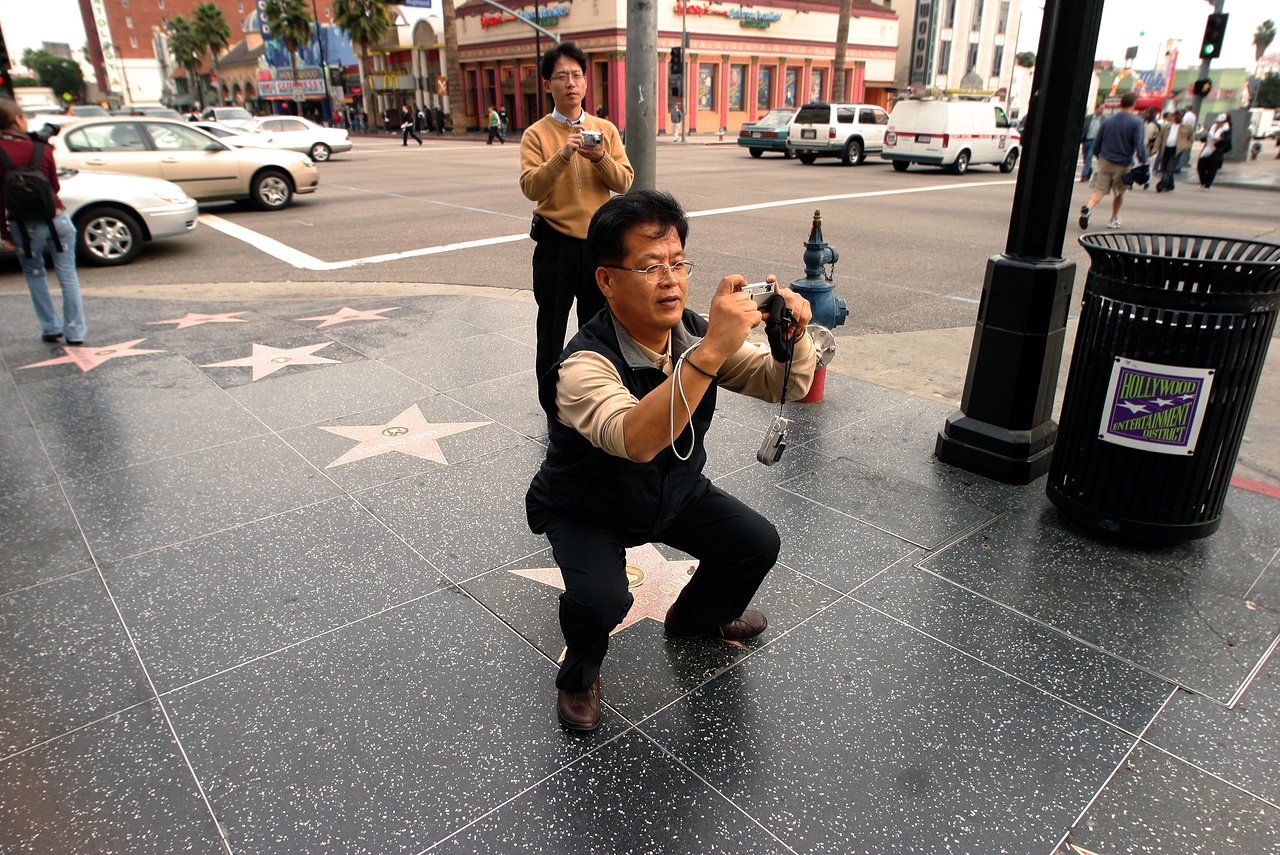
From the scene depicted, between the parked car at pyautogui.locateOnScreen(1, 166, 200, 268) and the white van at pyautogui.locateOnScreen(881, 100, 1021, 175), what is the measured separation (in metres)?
17.9

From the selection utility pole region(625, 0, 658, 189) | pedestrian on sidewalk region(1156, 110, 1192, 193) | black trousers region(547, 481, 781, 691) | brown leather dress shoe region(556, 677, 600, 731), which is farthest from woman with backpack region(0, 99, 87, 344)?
pedestrian on sidewalk region(1156, 110, 1192, 193)

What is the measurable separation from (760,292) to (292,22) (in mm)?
67919

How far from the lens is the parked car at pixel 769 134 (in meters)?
26.6

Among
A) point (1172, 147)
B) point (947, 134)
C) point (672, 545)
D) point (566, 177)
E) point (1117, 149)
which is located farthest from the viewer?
point (947, 134)

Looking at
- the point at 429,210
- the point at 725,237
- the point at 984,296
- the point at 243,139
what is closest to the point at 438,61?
the point at 243,139

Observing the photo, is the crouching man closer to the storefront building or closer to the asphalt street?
the asphalt street

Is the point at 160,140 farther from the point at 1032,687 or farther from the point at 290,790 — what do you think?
the point at 1032,687

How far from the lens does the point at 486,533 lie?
3.63 m

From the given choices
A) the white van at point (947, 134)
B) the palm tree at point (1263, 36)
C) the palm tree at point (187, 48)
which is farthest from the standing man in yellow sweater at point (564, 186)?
the palm tree at point (1263, 36)

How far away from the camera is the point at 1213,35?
53.3 feet

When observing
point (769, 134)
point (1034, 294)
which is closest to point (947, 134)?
point (769, 134)

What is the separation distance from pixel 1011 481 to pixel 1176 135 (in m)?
→ 18.9

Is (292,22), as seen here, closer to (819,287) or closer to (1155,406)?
(819,287)

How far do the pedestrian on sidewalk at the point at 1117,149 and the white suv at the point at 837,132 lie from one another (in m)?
12.4
